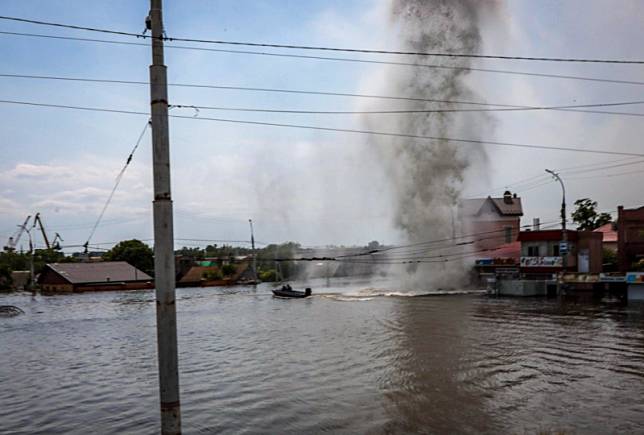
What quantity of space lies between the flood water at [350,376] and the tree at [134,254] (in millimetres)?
87254

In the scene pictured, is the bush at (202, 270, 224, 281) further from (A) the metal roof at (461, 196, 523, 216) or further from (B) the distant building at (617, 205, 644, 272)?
(B) the distant building at (617, 205, 644, 272)

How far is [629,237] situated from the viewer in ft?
192

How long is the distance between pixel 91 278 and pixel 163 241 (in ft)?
383

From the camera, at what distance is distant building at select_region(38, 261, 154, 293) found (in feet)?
365

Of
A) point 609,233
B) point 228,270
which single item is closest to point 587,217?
point 609,233

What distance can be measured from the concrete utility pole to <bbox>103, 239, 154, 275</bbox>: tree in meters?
130

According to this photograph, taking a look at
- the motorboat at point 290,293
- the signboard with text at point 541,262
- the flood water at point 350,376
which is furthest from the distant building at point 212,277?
the flood water at point 350,376

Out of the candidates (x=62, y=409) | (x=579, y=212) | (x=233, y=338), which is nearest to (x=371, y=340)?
(x=233, y=338)

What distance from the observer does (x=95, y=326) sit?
162 ft

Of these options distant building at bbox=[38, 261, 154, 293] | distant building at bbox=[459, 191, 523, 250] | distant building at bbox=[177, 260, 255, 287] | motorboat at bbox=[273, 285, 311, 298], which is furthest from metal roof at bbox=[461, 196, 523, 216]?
distant building at bbox=[38, 261, 154, 293]

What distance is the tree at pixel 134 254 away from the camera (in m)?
132

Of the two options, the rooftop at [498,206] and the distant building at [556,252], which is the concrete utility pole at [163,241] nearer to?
the distant building at [556,252]

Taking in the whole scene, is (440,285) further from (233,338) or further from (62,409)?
(62,409)

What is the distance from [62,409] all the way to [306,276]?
144 metres
